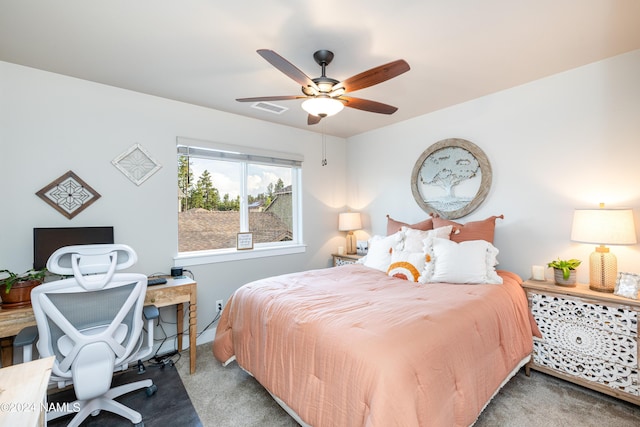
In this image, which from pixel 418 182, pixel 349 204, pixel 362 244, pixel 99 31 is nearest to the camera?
pixel 99 31

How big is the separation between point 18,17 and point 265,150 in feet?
7.11

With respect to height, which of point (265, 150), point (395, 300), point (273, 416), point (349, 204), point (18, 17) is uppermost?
point (18, 17)

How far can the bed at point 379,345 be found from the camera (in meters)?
1.23

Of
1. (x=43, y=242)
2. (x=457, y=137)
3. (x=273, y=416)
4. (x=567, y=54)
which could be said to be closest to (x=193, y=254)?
(x=43, y=242)

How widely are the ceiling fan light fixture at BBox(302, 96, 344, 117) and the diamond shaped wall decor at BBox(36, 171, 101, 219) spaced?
205 cm

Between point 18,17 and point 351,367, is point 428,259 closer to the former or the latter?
point 351,367

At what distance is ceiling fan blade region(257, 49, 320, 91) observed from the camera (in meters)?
1.48

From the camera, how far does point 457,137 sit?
3111mm

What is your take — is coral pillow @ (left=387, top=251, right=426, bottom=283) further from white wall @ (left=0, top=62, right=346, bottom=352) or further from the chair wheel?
the chair wheel

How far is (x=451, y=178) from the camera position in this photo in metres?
3.13

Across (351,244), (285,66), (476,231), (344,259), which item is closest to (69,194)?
(285,66)

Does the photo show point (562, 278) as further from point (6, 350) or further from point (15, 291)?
point (6, 350)

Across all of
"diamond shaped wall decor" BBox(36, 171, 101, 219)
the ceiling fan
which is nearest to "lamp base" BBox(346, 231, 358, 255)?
the ceiling fan

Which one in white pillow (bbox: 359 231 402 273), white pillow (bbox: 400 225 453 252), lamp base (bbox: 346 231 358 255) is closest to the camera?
white pillow (bbox: 400 225 453 252)
